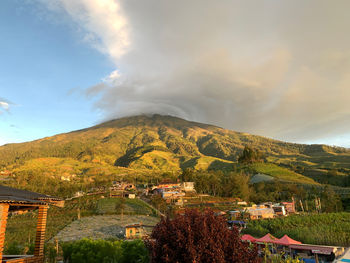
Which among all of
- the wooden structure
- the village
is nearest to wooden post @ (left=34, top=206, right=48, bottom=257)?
the wooden structure

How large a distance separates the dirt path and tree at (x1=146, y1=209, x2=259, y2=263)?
3378cm

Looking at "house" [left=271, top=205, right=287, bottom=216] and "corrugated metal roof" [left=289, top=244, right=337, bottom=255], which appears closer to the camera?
"corrugated metal roof" [left=289, top=244, right=337, bottom=255]

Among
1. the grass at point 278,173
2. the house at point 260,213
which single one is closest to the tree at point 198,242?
the house at point 260,213

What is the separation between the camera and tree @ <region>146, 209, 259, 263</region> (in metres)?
6.79

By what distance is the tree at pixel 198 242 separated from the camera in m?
6.79

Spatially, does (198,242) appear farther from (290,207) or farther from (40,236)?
(290,207)

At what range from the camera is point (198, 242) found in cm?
704

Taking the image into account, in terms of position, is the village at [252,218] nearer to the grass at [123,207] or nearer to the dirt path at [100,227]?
the dirt path at [100,227]

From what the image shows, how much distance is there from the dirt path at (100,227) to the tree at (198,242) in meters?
33.8

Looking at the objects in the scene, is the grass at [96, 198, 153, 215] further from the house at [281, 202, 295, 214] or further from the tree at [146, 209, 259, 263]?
the tree at [146, 209, 259, 263]

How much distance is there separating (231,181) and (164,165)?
118 metres

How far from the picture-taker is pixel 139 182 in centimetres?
12438

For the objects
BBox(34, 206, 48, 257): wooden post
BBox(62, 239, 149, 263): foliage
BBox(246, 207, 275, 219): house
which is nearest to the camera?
BBox(34, 206, 48, 257): wooden post

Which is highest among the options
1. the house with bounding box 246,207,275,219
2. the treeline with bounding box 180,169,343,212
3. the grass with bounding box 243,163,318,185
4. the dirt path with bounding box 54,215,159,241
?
the grass with bounding box 243,163,318,185
